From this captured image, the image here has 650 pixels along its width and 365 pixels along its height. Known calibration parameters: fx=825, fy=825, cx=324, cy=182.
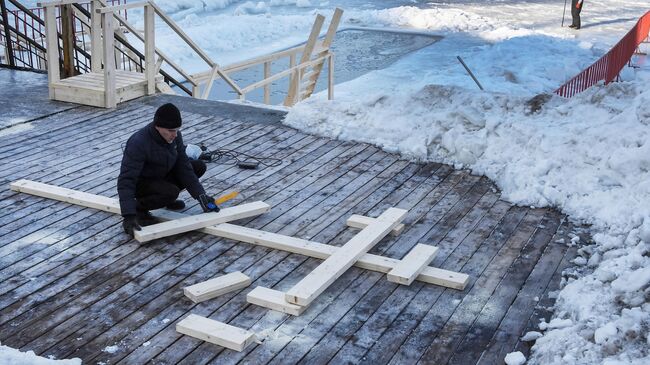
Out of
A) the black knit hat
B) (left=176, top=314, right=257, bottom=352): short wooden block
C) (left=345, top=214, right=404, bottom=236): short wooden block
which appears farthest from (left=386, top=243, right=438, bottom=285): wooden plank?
the black knit hat

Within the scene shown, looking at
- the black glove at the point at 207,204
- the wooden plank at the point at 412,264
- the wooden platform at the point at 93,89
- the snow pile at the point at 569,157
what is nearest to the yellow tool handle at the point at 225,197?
the black glove at the point at 207,204

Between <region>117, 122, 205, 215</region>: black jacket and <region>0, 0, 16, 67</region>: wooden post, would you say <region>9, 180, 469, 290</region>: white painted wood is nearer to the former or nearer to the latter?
<region>117, 122, 205, 215</region>: black jacket

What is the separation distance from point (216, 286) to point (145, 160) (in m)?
1.37

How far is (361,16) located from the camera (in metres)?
31.8

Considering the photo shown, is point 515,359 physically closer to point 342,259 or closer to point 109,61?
point 342,259

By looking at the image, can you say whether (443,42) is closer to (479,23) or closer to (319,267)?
(479,23)

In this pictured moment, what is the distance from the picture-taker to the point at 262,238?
675 cm

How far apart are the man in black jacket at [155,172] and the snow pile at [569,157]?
2.98 m

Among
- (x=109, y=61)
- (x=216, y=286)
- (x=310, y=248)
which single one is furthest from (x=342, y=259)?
(x=109, y=61)

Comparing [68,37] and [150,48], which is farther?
[68,37]

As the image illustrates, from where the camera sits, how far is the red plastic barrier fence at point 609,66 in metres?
16.8

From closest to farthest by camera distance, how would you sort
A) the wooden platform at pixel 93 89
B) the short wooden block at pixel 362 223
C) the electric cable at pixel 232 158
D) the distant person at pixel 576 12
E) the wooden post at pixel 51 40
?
the short wooden block at pixel 362 223
the electric cable at pixel 232 158
the wooden post at pixel 51 40
the wooden platform at pixel 93 89
the distant person at pixel 576 12

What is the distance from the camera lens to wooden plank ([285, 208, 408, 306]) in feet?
18.7

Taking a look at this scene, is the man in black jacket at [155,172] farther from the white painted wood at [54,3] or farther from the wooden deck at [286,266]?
the white painted wood at [54,3]
